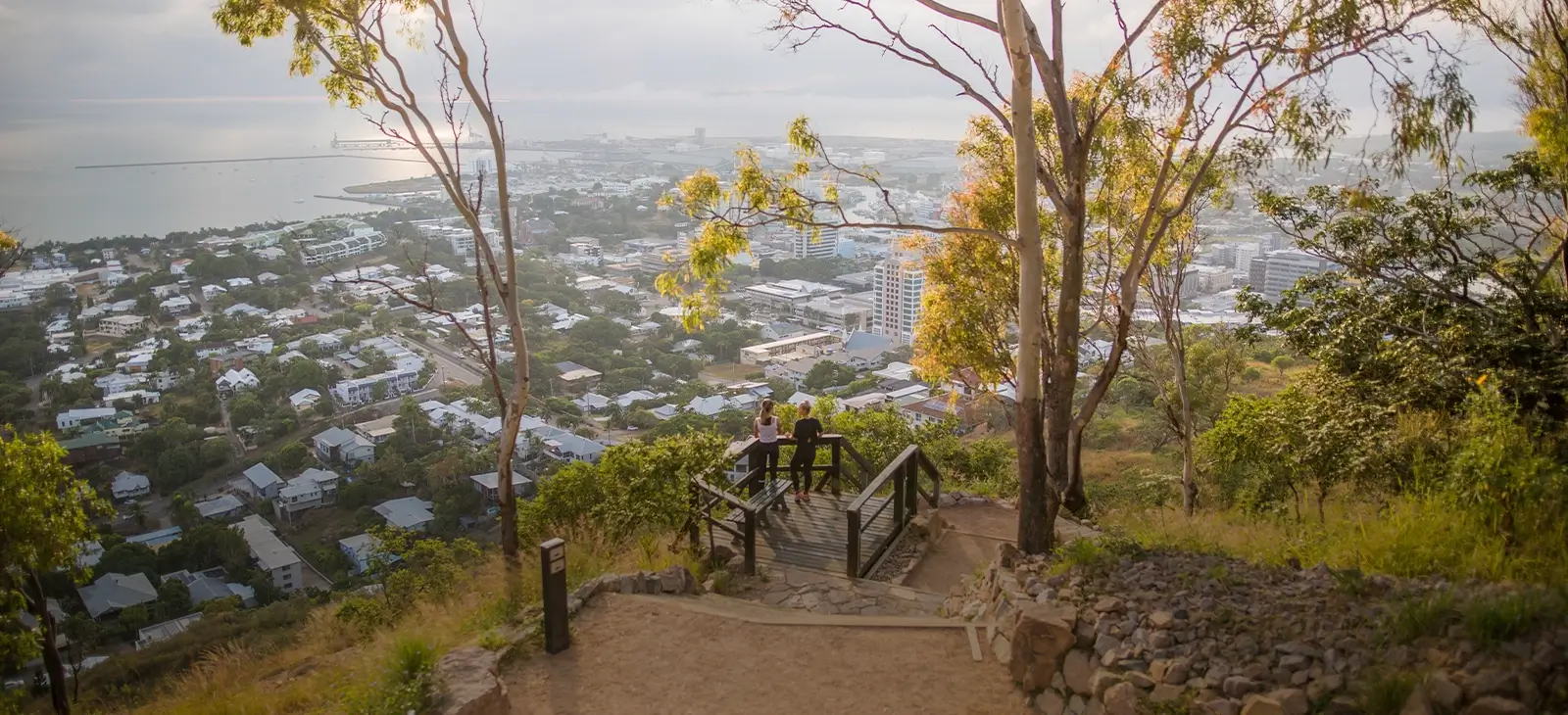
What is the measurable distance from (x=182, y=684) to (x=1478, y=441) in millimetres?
10611

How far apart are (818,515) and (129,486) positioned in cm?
1767

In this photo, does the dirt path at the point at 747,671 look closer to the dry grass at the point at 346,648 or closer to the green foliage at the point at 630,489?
the dry grass at the point at 346,648

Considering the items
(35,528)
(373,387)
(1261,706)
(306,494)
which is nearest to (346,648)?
(35,528)

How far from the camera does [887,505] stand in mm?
8750

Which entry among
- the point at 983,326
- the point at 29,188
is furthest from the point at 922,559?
the point at 29,188

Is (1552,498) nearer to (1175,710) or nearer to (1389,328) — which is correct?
(1175,710)

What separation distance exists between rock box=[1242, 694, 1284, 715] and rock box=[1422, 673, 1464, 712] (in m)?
0.58

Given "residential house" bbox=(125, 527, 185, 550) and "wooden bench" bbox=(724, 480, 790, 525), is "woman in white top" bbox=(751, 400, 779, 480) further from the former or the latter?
"residential house" bbox=(125, 527, 185, 550)

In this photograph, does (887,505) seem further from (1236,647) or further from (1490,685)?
(1490,685)

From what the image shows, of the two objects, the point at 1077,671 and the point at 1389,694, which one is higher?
the point at 1389,694

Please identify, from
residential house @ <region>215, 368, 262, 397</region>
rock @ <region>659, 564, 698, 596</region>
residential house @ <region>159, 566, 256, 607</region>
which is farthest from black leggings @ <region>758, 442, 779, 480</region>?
residential house @ <region>215, 368, 262, 397</region>

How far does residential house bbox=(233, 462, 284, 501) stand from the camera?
1934 cm

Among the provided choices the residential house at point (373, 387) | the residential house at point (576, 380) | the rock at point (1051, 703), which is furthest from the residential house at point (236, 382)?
the rock at point (1051, 703)

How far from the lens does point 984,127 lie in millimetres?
10812
